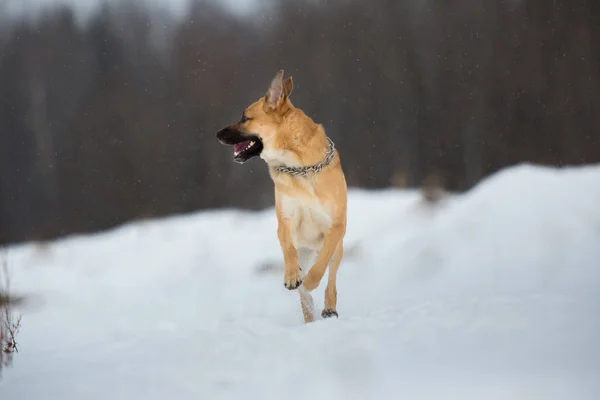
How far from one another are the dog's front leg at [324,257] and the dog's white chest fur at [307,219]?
0.07 meters

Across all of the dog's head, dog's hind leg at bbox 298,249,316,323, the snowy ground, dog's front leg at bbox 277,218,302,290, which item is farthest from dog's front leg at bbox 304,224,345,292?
the dog's head

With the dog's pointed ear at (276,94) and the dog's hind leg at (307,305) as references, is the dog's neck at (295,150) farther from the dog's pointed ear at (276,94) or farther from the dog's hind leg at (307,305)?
the dog's hind leg at (307,305)

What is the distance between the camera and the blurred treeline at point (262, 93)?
31.7 ft

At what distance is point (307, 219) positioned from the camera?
436cm

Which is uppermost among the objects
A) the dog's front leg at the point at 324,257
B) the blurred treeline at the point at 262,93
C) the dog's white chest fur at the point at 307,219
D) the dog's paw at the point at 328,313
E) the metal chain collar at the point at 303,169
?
the blurred treeline at the point at 262,93

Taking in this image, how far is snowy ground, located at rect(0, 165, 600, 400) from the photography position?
2584mm

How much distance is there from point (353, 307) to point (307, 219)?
1512 mm

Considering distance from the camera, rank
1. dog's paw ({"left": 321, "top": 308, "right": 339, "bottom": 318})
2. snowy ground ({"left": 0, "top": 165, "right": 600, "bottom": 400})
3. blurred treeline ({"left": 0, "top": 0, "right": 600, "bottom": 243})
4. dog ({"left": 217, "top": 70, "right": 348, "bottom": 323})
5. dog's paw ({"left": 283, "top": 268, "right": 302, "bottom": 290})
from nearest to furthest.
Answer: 1. snowy ground ({"left": 0, "top": 165, "right": 600, "bottom": 400})
2. dog's paw ({"left": 283, "top": 268, "right": 302, "bottom": 290})
3. dog ({"left": 217, "top": 70, "right": 348, "bottom": 323})
4. dog's paw ({"left": 321, "top": 308, "right": 339, "bottom": 318})
5. blurred treeline ({"left": 0, "top": 0, "right": 600, "bottom": 243})

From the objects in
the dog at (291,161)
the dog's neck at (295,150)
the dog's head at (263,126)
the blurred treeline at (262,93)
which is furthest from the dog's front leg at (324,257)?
the blurred treeline at (262,93)

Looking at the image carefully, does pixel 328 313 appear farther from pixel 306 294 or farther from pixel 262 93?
pixel 262 93

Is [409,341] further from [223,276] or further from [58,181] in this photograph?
[58,181]

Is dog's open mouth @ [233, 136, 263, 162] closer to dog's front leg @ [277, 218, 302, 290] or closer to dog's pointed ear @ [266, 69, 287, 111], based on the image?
dog's pointed ear @ [266, 69, 287, 111]

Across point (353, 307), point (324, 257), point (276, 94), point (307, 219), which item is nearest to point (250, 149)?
point (276, 94)

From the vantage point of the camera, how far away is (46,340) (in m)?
5.28
